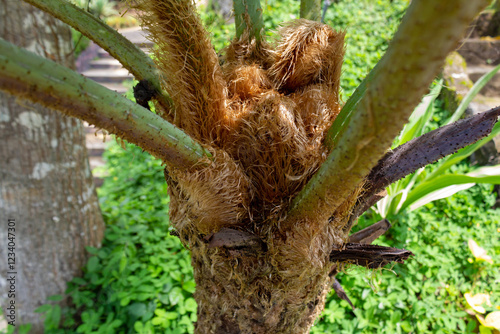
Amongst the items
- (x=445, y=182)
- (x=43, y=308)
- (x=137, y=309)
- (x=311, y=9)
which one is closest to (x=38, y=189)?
(x=43, y=308)

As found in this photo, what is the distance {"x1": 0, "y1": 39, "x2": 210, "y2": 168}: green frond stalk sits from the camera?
0.38 meters

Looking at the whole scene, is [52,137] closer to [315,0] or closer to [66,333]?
[66,333]

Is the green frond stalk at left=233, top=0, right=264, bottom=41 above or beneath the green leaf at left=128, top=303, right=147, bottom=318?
above

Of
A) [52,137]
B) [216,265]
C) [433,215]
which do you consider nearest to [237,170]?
[216,265]

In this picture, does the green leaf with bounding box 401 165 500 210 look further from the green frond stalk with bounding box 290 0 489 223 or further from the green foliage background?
the green frond stalk with bounding box 290 0 489 223

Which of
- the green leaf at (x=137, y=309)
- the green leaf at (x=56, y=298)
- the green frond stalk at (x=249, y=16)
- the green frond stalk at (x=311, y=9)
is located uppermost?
the green frond stalk at (x=311, y=9)

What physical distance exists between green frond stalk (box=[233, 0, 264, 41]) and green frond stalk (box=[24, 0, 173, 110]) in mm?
292

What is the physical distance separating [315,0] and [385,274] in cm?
184

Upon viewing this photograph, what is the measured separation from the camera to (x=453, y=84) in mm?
3193

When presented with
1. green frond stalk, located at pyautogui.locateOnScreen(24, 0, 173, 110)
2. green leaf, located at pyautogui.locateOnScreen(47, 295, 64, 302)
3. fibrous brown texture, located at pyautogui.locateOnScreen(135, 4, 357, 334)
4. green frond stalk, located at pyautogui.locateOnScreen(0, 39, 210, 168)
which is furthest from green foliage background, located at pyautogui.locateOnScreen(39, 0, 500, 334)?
green frond stalk, located at pyautogui.locateOnScreen(0, 39, 210, 168)

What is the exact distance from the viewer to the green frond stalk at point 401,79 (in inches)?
11.4

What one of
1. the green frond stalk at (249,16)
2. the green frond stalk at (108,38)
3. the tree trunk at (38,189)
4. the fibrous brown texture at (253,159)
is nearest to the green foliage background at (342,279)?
the tree trunk at (38,189)

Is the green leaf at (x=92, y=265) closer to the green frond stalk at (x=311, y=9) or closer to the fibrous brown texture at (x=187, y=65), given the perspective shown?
the fibrous brown texture at (x=187, y=65)

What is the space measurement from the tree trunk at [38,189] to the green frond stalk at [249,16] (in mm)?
1230
